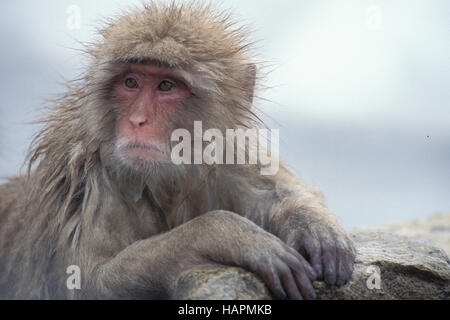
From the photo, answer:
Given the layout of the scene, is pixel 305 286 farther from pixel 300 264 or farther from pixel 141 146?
pixel 141 146

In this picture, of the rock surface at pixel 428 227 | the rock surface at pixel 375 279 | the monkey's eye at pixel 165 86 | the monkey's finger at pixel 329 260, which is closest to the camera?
the rock surface at pixel 375 279

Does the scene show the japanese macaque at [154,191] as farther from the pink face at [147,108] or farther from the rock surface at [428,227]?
the rock surface at [428,227]

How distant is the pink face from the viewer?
3.63 m

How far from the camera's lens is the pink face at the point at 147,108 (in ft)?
11.9

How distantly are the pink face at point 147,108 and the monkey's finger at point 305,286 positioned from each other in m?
1.13

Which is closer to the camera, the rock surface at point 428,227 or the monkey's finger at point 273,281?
the monkey's finger at point 273,281

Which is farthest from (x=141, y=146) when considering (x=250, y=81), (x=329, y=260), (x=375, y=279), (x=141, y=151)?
(x=375, y=279)

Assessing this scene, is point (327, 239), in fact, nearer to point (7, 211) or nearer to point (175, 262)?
point (175, 262)

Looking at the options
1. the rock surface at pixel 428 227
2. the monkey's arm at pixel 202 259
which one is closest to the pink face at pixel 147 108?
the monkey's arm at pixel 202 259

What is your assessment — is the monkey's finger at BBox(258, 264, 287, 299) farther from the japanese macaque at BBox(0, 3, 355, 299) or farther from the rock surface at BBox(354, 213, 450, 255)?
the rock surface at BBox(354, 213, 450, 255)

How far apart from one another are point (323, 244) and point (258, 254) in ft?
1.80

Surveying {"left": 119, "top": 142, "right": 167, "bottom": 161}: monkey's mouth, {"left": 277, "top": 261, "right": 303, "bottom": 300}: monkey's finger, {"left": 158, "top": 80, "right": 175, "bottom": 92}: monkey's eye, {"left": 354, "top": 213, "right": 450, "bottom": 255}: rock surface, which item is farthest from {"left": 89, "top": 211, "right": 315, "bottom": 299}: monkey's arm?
{"left": 354, "top": 213, "right": 450, "bottom": 255}: rock surface
